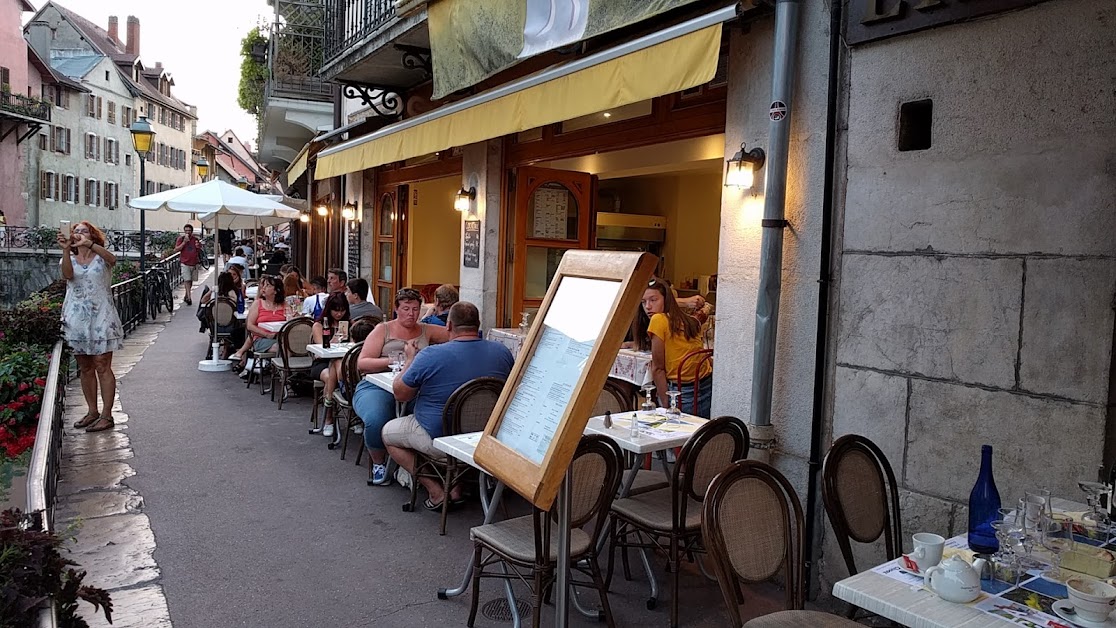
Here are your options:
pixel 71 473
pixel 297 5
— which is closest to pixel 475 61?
pixel 71 473

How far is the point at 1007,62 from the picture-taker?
3402 millimetres

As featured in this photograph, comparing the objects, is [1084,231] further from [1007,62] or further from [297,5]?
[297,5]

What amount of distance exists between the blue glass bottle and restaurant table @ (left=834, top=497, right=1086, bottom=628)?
12.3 inches

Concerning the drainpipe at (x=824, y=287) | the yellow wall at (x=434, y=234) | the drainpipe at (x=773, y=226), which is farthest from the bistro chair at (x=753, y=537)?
the yellow wall at (x=434, y=234)

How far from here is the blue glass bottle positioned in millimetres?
2797

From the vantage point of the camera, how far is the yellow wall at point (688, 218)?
42.4 feet

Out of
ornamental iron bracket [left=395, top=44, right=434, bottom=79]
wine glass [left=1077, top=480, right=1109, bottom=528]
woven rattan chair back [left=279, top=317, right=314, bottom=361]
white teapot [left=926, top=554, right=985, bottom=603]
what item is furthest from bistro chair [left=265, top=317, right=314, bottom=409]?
wine glass [left=1077, top=480, right=1109, bottom=528]

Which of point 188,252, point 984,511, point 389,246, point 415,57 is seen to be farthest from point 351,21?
point 188,252

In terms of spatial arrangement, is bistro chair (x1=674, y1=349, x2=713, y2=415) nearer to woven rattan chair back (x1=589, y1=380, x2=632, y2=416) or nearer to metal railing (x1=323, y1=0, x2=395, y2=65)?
woven rattan chair back (x1=589, y1=380, x2=632, y2=416)

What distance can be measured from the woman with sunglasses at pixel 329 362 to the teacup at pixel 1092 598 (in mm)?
5965

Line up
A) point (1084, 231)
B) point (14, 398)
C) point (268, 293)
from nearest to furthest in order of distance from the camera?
point (1084, 231) → point (14, 398) → point (268, 293)

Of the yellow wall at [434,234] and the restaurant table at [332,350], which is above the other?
the yellow wall at [434,234]

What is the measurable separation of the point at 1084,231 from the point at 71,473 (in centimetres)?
671

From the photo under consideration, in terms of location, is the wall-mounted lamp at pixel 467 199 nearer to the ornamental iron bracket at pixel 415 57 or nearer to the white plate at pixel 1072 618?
the ornamental iron bracket at pixel 415 57
